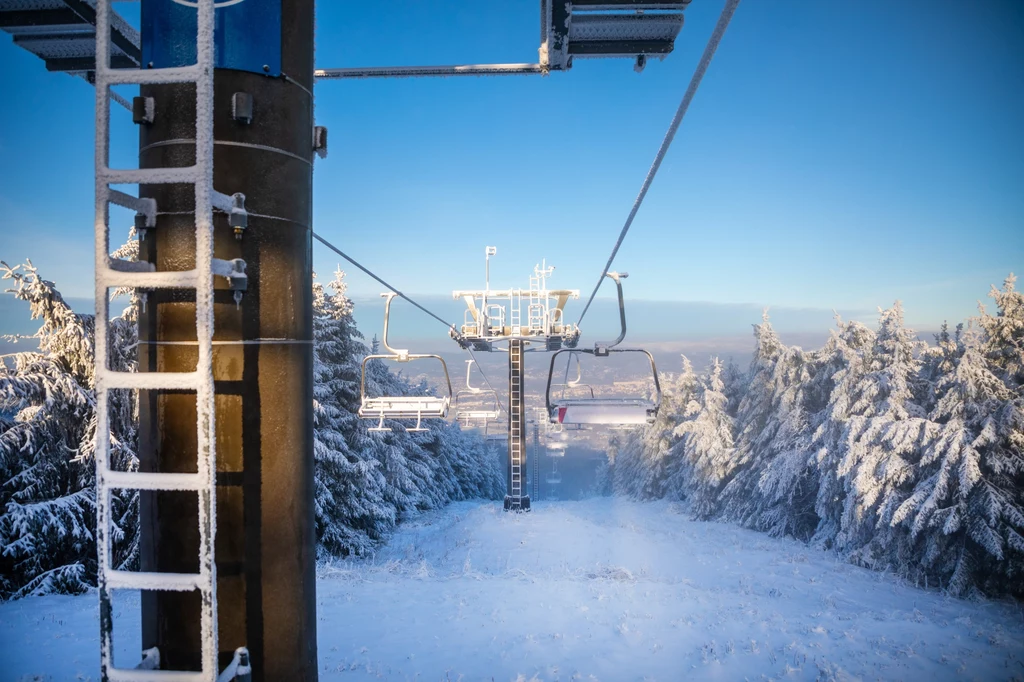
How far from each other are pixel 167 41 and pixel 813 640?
462 inches

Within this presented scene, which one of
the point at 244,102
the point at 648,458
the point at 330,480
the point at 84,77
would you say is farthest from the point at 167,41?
the point at 648,458

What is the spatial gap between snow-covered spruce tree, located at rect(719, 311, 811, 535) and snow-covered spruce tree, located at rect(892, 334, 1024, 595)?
7.19m

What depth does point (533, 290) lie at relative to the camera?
68.2 feet

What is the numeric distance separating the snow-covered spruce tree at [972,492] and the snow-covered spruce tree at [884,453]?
675mm

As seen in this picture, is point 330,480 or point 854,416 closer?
point 330,480

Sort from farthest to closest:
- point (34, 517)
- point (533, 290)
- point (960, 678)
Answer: point (533, 290) → point (34, 517) → point (960, 678)

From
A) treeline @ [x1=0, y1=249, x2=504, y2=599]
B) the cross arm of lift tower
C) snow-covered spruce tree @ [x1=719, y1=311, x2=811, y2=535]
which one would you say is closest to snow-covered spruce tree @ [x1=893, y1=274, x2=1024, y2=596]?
snow-covered spruce tree @ [x1=719, y1=311, x2=811, y2=535]

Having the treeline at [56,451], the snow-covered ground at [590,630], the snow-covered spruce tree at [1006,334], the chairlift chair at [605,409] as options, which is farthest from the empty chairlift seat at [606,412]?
the snow-covered spruce tree at [1006,334]

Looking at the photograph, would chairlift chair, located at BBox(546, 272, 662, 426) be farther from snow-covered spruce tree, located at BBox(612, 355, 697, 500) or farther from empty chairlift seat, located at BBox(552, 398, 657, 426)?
snow-covered spruce tree, located at BBox(612, 355, 697, 500)

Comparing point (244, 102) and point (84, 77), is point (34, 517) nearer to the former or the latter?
point (84, 77)

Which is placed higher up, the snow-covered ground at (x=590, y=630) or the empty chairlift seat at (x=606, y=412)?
the empty chairlift seat at (x=606, y=412)

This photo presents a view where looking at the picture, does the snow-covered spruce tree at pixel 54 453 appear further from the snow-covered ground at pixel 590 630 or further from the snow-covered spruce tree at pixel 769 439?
the snow-covered spruce tree at pixel 769 439

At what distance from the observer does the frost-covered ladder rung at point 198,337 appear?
2.09 metres

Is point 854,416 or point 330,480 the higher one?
point 854,416
